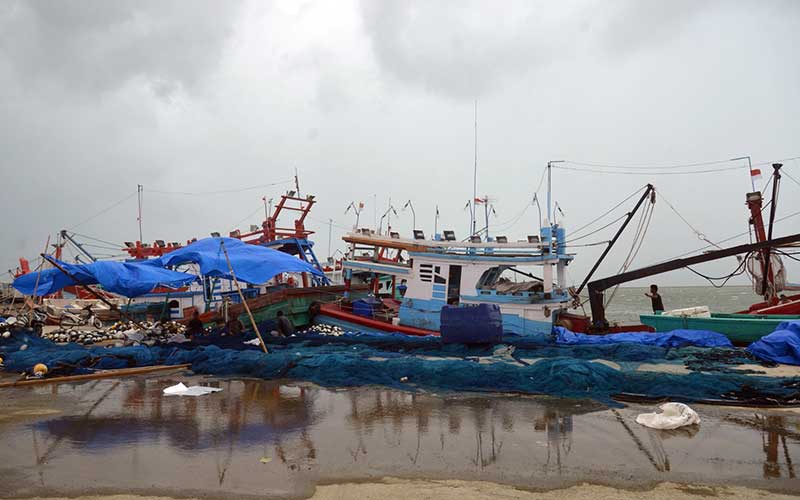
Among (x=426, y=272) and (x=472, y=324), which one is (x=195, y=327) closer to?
(x=426, y=272)

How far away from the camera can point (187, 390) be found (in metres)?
8.52

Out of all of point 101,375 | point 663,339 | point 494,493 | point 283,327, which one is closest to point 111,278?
point 283,327

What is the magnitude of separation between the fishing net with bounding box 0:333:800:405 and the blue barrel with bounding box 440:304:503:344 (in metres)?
0.21

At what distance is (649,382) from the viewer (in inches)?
305

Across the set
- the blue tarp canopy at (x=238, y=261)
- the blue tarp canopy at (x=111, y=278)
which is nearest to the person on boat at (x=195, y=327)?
the blue tarp canopy at (x=111, y=278)

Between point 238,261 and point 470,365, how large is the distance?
785cm

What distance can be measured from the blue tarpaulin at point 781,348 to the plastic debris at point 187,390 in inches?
392

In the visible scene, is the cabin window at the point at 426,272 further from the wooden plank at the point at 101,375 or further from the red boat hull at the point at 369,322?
the wooden plank at the point at 101,375

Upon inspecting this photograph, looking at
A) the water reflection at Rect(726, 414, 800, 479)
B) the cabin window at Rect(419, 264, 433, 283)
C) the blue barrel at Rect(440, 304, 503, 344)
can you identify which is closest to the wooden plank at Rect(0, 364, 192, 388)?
the blue barrel at Rect(440, 304, 503, 344)

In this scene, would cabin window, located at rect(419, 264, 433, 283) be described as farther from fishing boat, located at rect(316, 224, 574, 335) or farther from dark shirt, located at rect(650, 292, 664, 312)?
dark shirt, located at rect(650, 292, 664, 312)

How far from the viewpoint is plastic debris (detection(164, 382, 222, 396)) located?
8.36 metres

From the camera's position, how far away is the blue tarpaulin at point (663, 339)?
12.7m

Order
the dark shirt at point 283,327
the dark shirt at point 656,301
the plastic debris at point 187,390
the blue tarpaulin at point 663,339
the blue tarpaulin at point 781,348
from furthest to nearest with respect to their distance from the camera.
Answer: the dark shirt at point 656,301, the dark shirt at point 283,327, the blue tarpaulin at point 663,339, the blue tarpaulin at point 781,348, the plastic debris at point 187,390

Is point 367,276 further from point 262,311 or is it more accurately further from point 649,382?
point 649,382
